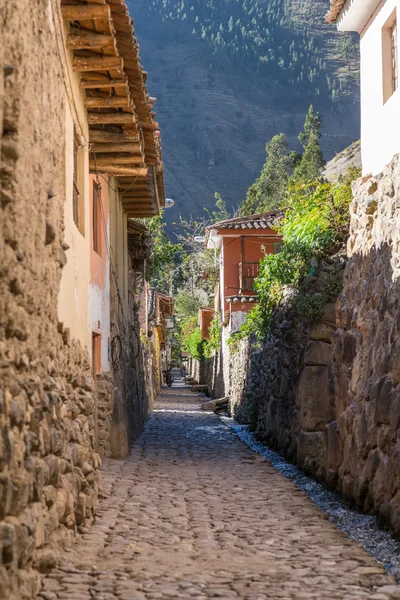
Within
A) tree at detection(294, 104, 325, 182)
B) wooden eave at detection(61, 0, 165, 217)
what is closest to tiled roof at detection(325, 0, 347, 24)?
wooden eave at detection(61, 0, 165, 217)

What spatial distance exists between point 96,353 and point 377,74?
5.97 m

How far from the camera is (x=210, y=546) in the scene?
295 inches

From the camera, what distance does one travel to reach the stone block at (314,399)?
13.1 meters

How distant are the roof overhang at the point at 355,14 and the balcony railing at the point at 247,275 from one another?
65.7 ft

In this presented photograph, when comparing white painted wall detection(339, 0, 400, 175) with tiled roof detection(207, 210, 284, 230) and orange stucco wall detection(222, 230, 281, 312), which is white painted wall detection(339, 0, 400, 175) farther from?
orange stucco wall detection(222, 230, 281, 312)

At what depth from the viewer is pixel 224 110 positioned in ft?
430

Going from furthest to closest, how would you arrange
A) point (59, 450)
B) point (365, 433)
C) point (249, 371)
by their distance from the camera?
point (249, 371)
point (365, 433)
point (59, 450)

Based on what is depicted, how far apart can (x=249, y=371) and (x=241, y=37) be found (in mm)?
134211

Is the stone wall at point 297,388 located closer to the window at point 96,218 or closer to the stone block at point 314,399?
the stone block at point 314,399

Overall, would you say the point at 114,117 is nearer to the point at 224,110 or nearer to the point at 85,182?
the point at 85,182

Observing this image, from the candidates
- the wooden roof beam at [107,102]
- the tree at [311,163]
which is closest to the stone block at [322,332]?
the wooden roof beam at [107,102]

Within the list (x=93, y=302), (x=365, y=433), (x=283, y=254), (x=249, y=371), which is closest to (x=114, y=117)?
(x=93, y=302)

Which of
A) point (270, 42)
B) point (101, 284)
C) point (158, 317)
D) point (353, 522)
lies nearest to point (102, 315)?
point (101, 284)

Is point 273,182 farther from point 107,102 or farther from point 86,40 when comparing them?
point 86,40
